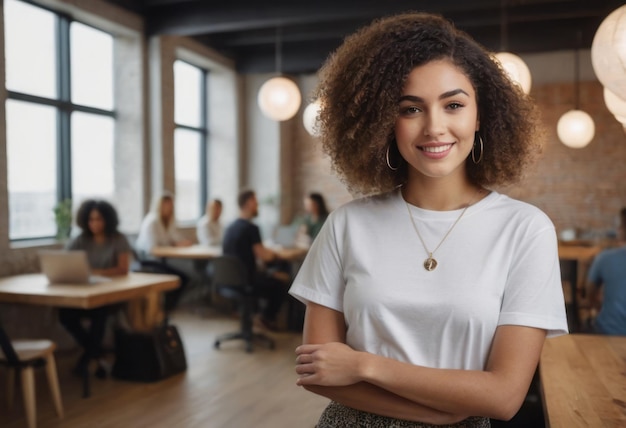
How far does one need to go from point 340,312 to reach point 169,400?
120 inches

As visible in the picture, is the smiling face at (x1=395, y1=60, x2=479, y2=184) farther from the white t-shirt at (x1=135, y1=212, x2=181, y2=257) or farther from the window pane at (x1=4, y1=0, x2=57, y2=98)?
the white t-shirt at (x1=135, y1=212, x2=181, y2=257)

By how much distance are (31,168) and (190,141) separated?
10.5 ft

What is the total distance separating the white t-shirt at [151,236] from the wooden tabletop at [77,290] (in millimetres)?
1929

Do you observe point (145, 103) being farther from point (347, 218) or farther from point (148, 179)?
point (347, 218)

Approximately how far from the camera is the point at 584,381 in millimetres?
1939

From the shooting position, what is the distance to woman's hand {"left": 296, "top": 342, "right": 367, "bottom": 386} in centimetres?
124

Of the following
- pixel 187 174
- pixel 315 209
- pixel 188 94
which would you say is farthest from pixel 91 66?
pixel 315 209

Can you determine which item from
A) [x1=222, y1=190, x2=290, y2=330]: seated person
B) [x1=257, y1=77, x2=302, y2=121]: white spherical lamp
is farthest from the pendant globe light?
[x1=222, y1=190, x2=290, y2=330]: seated person

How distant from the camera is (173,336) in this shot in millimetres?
4684

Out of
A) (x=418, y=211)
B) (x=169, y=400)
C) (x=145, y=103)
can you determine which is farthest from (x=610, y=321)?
(x=145, y=103)

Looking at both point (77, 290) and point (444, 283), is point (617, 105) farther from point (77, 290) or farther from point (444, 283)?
point (77, 290)

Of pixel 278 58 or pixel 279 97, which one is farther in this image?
pixel 278 58

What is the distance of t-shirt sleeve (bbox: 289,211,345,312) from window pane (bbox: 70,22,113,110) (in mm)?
5620

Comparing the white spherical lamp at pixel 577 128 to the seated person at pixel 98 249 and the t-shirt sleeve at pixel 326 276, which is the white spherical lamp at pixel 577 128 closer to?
the seated person at pixel 98 249
